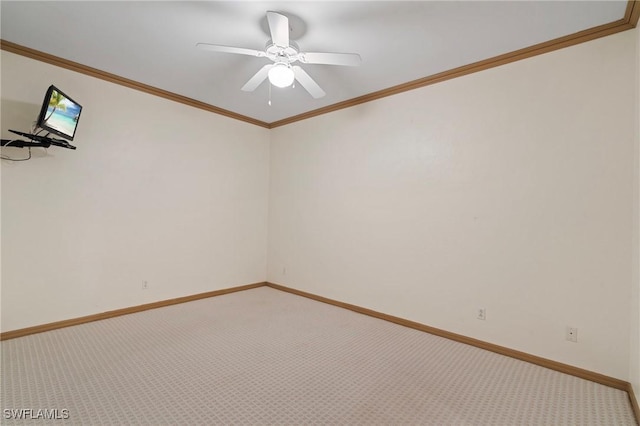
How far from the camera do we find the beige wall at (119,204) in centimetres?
284

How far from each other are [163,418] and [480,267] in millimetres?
2769

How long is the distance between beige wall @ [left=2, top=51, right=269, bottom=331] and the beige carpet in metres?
0.49

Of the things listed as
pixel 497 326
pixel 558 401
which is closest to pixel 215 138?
pixel 497 326

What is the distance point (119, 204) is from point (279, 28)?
274 cm

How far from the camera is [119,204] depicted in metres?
3.46

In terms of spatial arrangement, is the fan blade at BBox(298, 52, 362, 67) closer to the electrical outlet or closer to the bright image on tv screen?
the bright image on tv screen

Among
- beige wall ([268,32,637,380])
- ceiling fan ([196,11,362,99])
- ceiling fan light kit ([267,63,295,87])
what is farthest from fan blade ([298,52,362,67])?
beige wall ([268,32,637,380])

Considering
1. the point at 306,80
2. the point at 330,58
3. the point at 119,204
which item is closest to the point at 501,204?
the point at 330,58

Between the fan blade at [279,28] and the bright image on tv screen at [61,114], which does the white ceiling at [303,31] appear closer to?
the fan blade at [279,28]

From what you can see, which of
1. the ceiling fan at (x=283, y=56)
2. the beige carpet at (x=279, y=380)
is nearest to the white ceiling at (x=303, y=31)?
the ceiling fan at (x=283, y=56)

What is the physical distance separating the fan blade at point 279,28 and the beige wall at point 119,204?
2358 millimetres

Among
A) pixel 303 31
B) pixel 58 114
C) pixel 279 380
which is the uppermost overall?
pixel 303 31

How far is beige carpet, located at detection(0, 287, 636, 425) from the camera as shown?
1.84m

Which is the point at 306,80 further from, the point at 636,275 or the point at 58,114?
the point at 636,275
